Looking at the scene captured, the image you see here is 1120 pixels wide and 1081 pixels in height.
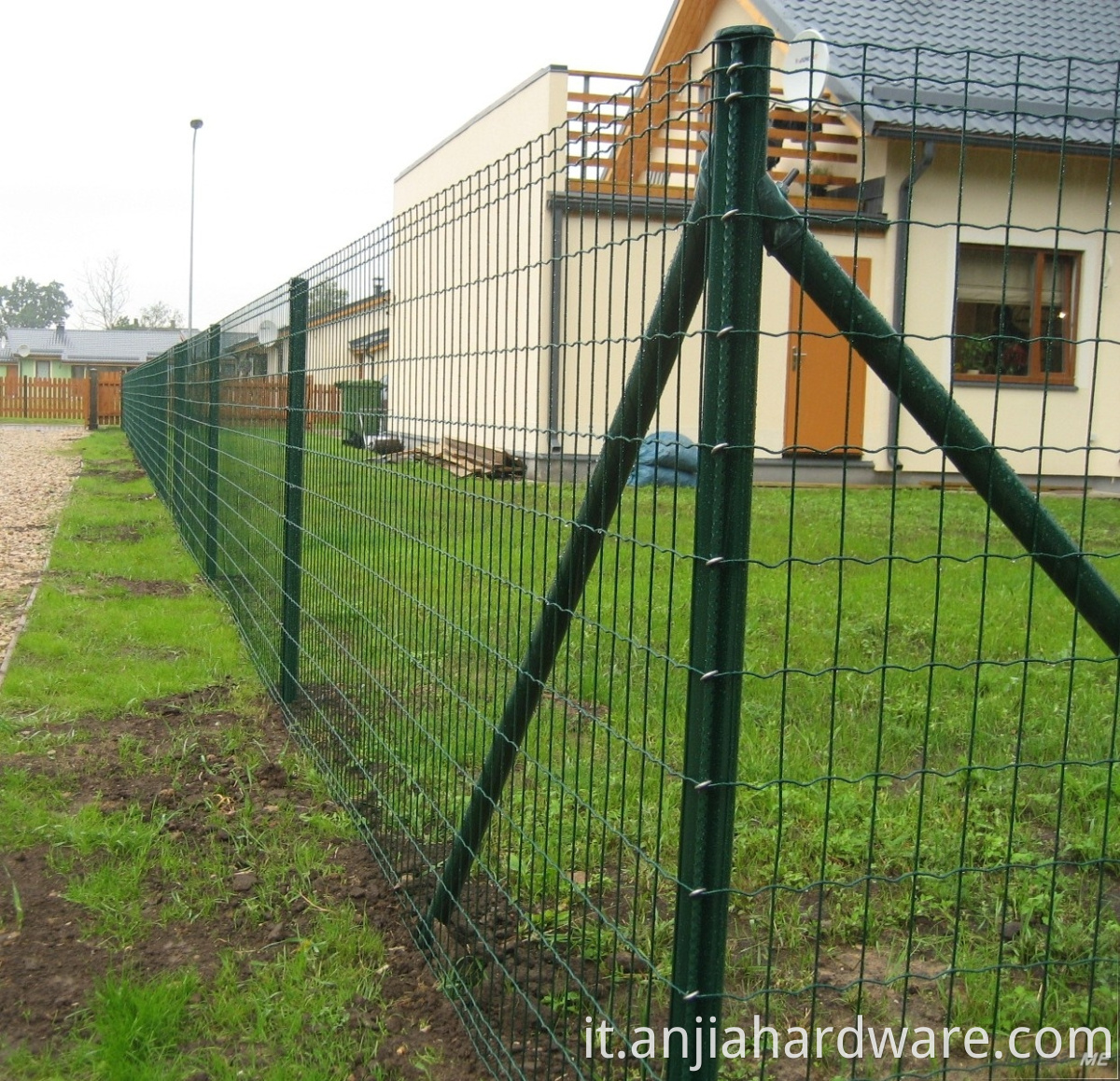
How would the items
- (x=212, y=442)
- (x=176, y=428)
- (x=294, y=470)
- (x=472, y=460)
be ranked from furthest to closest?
(x=176, y=428)
(x=212, y=442)
(x=294, y=470)
(x=472, y=460)

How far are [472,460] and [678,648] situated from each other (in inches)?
118

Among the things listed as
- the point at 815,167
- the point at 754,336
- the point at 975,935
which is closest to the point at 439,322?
the point at 754,336

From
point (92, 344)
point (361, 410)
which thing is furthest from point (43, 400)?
point (92, 344)

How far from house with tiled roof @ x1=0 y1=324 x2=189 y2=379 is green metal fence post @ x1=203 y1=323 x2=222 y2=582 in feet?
239

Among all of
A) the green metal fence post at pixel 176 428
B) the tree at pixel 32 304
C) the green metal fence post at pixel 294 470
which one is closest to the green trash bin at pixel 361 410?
the green metal fence post at pixel 294 470

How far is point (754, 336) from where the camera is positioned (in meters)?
1.78

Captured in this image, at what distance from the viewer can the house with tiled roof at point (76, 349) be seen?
7806 centimetres

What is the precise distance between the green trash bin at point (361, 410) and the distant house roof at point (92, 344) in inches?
3047

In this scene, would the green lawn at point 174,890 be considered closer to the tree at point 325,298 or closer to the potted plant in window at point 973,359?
the tree at point 325,298

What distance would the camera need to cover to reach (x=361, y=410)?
13.4 feet

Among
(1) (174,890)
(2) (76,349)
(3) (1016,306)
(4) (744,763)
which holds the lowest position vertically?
(1) (174,890)

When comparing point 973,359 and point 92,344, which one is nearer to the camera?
point 973,359

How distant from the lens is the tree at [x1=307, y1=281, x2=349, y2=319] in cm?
446

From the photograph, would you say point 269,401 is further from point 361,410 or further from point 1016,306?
point 1016,306
